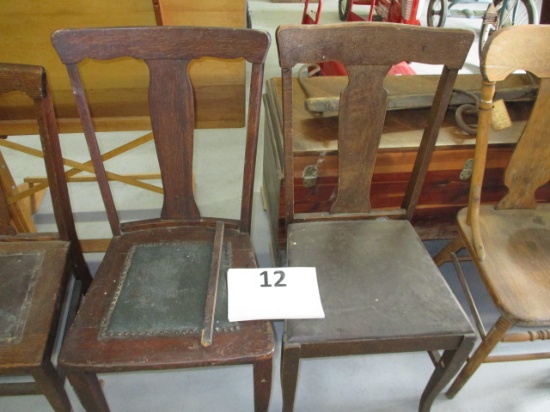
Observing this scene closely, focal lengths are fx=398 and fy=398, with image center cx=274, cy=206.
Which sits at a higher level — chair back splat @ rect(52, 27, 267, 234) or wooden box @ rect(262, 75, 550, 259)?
chair back splat @ rect(52, 27, 267, 234)

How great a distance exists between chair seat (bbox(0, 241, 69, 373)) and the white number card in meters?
0.44

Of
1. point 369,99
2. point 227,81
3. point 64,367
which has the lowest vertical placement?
point 64,367

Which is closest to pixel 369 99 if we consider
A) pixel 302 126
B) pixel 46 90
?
pixel 302 126

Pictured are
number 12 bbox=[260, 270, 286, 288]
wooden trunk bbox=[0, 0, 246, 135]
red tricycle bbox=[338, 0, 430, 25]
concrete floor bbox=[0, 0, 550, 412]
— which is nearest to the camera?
number 12 bbox=[260, 270, 286, 288]

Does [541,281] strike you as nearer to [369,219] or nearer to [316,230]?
[369,219]

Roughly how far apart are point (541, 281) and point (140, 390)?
1236 mm

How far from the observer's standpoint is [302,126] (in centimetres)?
133

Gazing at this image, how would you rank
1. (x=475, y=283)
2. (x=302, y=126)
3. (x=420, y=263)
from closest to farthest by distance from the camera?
(x=420, y=263) → (x=302, y=126) → (x=475, y=283)

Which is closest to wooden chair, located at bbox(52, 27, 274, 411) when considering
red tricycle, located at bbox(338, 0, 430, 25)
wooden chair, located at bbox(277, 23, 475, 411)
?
wooden chair, located at bbox(277, 23, 475, 411)

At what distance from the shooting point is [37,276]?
3.42 ft

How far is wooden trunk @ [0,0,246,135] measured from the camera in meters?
1.46

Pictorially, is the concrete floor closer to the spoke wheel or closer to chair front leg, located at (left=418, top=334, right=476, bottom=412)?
chair front leg, located at (left=418, top=334, right=476, bottom=412)

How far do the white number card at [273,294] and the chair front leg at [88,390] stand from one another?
0.37m

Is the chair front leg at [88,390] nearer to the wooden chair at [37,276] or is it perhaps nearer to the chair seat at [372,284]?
the wooden chair at [37,276]
